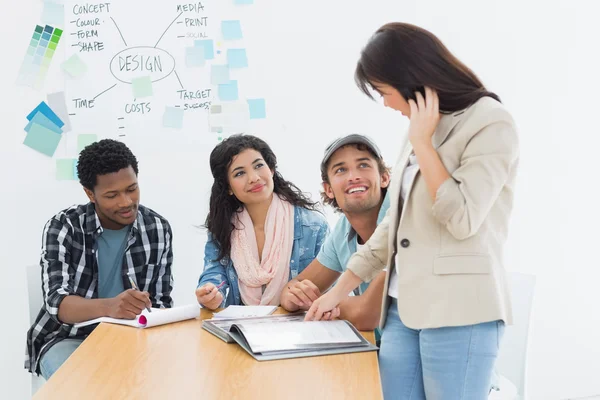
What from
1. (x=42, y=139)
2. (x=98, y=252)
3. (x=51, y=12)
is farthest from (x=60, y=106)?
(x=98, y=252)

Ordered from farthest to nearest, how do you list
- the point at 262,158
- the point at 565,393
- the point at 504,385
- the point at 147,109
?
the point at 565,393 → the point at 147,109 → the point at 262,158 → the point at 504,385

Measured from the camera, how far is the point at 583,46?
3.12 meters

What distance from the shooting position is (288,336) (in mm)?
1630

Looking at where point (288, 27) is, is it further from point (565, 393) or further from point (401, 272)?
point (565, 393)

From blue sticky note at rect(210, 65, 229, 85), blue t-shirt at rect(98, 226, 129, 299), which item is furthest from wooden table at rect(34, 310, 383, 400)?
blue sticky note at rect(210, 65, 229, 85)

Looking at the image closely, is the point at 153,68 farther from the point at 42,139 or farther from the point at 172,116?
the point at 42,139

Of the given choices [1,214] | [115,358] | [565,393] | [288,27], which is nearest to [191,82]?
[288,27]

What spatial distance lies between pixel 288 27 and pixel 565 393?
2.20 meters

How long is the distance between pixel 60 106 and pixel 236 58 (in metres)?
0.82

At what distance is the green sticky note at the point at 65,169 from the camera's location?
302 cm

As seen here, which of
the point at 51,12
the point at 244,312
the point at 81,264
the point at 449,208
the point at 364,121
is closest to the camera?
the point at 449,208

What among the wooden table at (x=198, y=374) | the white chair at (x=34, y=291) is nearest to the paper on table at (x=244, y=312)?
the wooden table at (x=198, y=374)

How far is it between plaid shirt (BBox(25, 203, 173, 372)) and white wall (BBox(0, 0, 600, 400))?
565 mm

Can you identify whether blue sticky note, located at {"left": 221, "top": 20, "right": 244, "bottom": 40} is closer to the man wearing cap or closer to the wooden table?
the man wearing cap
